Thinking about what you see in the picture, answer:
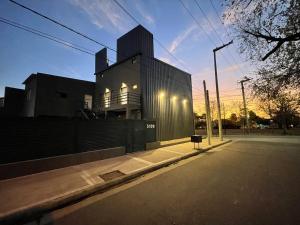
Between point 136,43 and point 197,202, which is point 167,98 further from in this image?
point 197,202

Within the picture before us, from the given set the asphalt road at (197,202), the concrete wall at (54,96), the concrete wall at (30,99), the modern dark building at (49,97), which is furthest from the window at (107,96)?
the asphalt road at (197,202)

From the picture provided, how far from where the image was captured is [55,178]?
5.57 m

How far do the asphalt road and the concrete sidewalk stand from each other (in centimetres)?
39

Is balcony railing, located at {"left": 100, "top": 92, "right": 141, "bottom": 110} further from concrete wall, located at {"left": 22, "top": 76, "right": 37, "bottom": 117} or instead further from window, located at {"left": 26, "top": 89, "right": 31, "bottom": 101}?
window, located at {"left": 26, "top": 89, "right": 31, "bottom": 101}

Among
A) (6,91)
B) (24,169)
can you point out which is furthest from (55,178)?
(6,91)

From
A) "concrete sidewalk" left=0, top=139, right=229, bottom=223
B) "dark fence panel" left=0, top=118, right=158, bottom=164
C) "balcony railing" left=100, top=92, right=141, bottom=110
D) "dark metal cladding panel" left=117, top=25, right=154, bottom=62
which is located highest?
"dark metal cladding panel" left=117, top=25, right=154, bottom=62

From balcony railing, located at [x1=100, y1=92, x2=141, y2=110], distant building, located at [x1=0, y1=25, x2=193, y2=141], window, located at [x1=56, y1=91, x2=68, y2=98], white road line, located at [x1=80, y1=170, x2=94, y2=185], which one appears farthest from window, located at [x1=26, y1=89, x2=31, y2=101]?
white road line, located at [x1=80, y1=170, x2=94, y2=185]

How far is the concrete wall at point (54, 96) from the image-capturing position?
1574 centimetres

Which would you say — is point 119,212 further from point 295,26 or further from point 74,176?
point 295,26

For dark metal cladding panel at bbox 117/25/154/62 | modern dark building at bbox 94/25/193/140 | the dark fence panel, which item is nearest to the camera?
the dark fence panel

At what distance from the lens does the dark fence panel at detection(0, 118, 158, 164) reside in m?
5.82

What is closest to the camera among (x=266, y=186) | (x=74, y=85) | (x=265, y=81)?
(x=266, y=186)

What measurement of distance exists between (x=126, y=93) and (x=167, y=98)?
14.8 feet

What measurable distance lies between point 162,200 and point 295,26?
7.39 m
